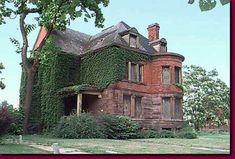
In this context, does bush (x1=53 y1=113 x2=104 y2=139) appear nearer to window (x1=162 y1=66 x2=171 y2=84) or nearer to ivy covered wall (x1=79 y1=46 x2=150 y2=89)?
ivy covered wall (x1=79 y1=46 x2=150 y2=89)

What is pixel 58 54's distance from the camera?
50.3 feet

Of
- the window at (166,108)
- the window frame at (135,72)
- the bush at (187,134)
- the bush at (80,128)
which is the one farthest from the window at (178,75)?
the bush at (80,128)

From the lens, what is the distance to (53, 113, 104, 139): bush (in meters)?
11.3

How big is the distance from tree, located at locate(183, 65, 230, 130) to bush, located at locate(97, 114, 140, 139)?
319 inches

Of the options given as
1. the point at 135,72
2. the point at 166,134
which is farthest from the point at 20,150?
the point at 135,72

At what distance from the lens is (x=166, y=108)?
52.6 feet

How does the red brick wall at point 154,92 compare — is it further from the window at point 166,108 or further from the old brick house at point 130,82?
the window at point 166,108

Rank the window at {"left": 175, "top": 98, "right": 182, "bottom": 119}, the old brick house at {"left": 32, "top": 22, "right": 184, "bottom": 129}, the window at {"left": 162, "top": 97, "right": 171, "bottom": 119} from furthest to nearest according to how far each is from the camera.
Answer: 1. the window at {"left": 175, "top": 98, "right": 182, "bottom": 119}
2. the window at {"left": 162, "top": 97, "right": 171, "bottom": 119}
3. the old brick house at {"left": 32, "top": 22, "right": 184, "bottom": 129}

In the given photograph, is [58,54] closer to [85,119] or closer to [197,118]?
[85,119]

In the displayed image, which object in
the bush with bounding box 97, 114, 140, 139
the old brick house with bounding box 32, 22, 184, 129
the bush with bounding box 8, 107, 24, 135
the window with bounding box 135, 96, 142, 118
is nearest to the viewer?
the bush with bounding box 97, 114, 140, 139

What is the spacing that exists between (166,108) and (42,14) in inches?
294

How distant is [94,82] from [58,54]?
219cm

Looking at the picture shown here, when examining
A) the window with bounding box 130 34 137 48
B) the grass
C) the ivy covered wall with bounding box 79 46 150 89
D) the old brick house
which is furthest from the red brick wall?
the grass

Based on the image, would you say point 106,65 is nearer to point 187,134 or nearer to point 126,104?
point 126,104
